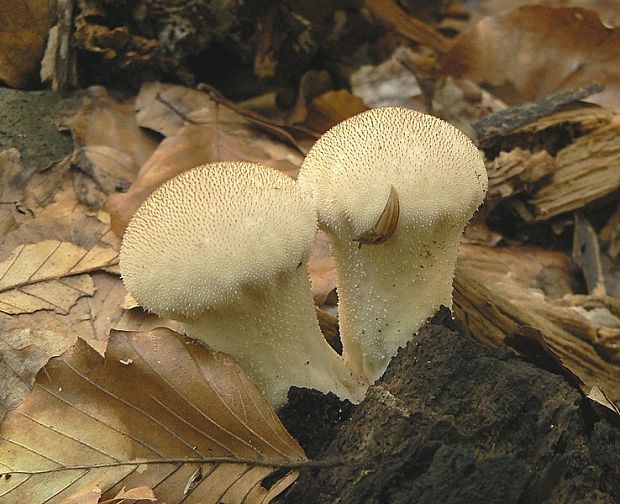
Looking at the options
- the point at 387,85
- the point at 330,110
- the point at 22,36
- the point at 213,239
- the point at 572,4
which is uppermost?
the point at 213,239

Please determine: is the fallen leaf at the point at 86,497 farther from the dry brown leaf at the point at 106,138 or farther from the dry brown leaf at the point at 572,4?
the dry brown leaf at the point at 572,4

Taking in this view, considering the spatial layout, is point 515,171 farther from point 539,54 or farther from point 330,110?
point 539,54

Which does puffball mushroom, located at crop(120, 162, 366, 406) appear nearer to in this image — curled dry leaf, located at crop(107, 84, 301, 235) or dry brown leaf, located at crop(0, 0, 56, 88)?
curled dry leaf, located at crop(107, 84, 301, 235)

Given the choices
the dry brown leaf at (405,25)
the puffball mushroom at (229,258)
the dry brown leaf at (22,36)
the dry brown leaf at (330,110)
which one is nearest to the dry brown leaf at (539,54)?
the dry brown leaf at (405,25)

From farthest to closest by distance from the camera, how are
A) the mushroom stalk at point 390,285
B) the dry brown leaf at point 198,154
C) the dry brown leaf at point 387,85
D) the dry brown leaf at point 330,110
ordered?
1. the dry brown leaf at point 387,85
2. the dry brown leaf at point 330,110
3. the dry brown leaf at point 198,154
4. the mushroom stalk at point 390,285

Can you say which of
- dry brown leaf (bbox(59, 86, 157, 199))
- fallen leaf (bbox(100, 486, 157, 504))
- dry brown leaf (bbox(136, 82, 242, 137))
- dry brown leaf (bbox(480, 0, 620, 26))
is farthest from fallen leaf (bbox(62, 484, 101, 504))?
dry brown leaf (bbox(480, 0, 620, 26))

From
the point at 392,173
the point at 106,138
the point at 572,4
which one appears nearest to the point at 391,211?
the point at 392,173
